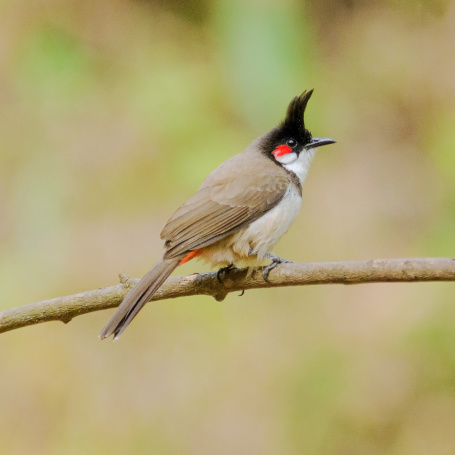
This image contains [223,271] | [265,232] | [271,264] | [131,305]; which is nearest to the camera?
[131,305]

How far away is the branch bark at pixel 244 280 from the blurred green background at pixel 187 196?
3.48 ft

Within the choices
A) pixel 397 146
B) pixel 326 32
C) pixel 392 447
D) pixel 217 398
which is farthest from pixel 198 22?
pixel 392 447

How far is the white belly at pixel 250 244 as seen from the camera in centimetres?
286

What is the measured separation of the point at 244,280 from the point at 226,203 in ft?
1.17

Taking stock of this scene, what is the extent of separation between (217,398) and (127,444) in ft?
1.80

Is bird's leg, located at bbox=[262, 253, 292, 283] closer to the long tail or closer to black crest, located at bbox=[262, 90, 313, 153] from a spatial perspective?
the long tail

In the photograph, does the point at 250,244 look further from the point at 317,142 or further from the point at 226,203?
the point at 317,142

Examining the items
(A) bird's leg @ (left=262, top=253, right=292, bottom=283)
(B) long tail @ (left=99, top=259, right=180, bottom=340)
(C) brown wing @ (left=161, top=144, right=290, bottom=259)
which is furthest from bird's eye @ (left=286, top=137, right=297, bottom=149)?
(B) long tail @ (left=99, top=259, right=180, bottom=340)

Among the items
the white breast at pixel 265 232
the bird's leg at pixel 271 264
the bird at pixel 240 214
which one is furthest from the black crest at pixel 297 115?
the bird's leg at pixel 271 264

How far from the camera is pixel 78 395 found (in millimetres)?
4293

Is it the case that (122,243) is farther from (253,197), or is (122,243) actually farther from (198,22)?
(253,197)

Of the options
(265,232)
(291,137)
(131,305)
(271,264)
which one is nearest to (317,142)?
(291,137)

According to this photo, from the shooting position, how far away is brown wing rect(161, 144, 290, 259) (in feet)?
9.01

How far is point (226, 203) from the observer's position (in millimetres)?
2924
